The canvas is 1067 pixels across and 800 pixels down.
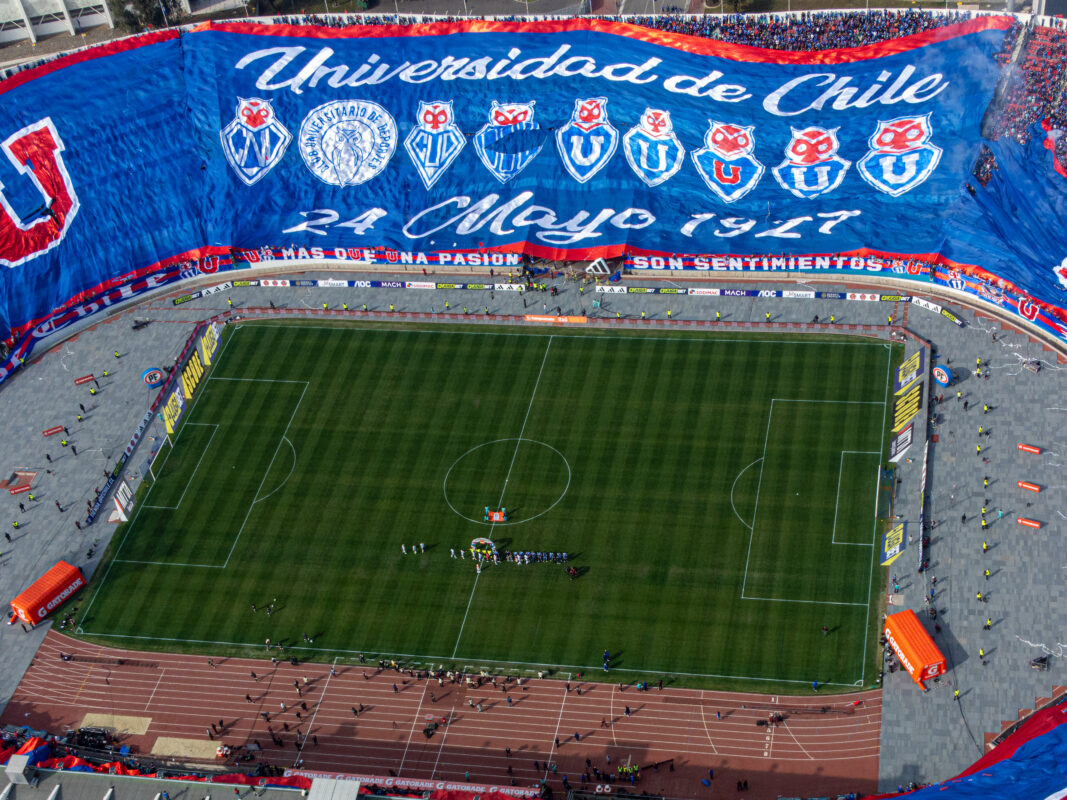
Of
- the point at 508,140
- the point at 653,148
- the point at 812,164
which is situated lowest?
the point at 812,164

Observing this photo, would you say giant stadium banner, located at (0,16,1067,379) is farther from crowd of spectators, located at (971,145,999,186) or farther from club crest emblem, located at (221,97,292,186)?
crowd of spectators, located at (971,145,999,186)

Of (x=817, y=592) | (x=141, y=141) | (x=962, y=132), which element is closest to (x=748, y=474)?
(x=817, y=592)

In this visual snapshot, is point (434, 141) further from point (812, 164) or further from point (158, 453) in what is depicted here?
point (158, 453)

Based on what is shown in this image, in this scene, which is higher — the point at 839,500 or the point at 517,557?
the point at 839,500

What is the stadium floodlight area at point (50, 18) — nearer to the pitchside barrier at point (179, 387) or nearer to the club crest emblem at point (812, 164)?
the pitchside barrier at point (179, 387)

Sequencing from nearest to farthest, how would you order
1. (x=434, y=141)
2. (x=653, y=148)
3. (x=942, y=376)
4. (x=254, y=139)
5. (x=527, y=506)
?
(x=527, y=506) → (x=942, y=376) → (x=653, y=148) → (x=434, y=141) → (x=254, y=139)

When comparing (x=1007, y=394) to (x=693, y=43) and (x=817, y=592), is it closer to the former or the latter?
(x=817, y=592)

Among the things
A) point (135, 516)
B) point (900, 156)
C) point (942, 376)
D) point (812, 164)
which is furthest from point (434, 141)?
point (942, 376)

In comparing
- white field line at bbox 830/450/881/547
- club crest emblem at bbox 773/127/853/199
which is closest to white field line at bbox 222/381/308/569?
white field line at bbox 830/450/881/547
